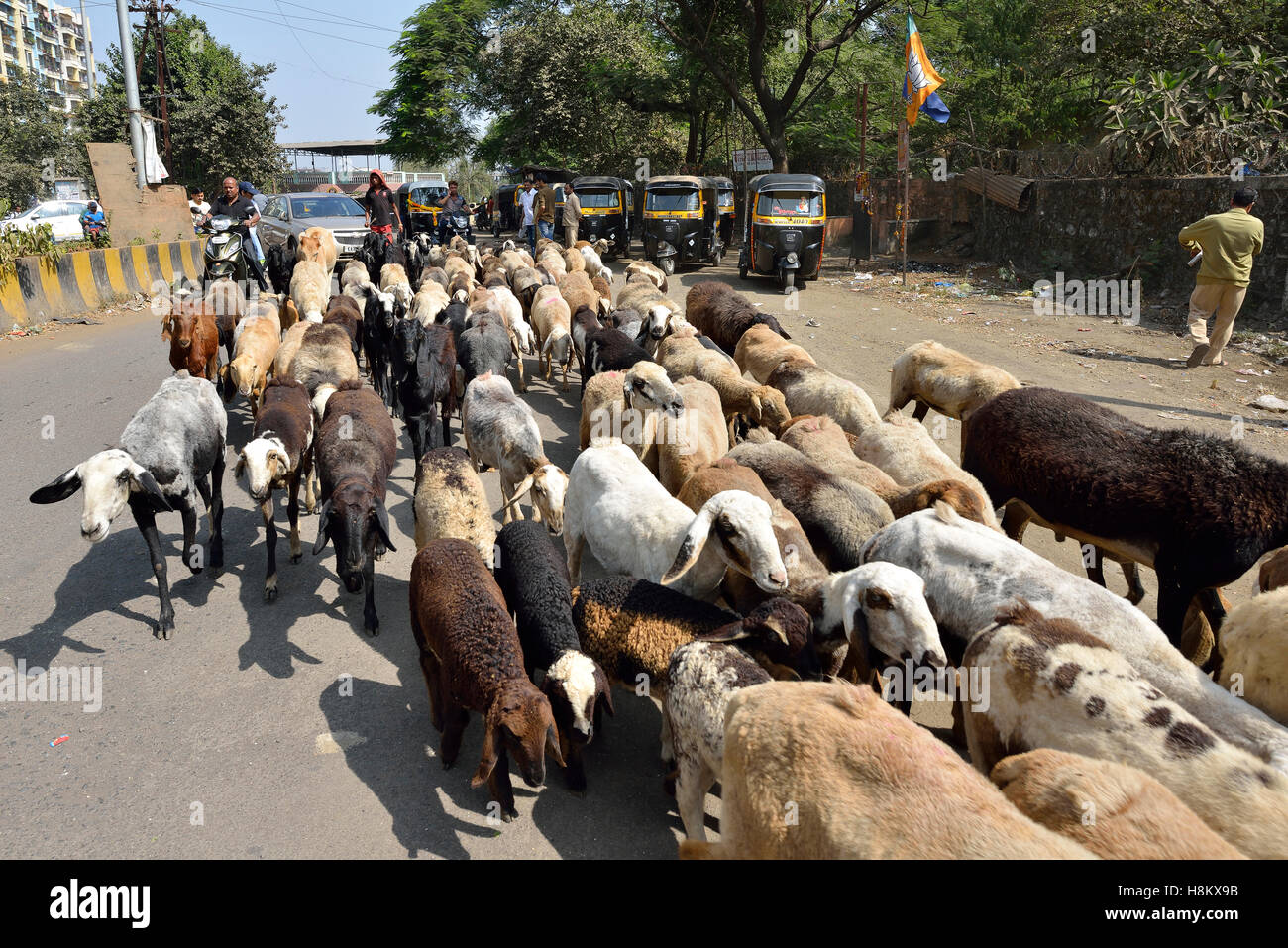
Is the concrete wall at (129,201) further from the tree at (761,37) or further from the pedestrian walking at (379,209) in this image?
the tree at (761,37)

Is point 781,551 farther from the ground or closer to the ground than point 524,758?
farther from the ground

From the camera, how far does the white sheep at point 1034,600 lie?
122 inches

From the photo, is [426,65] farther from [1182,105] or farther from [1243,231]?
[1243,231]

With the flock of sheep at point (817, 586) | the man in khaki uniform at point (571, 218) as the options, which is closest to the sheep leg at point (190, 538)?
the flock of sheep at point (817, 586)

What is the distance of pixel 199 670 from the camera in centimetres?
479

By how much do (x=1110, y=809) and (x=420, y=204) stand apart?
28976 millimetres

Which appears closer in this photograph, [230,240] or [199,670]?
[199,670]

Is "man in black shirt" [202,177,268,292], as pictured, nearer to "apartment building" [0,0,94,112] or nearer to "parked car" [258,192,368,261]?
"parked car" [258,192,368,261]

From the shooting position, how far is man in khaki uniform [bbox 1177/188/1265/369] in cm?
1046

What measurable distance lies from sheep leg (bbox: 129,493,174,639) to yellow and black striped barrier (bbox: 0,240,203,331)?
10329 mm

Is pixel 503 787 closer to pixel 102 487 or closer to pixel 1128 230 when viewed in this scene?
pixel 102 487

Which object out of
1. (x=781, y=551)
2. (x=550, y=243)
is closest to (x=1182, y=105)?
(x=550, y=243)

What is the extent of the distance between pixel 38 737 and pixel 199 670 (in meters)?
0.79

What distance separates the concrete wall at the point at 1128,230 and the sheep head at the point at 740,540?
40.2ft
